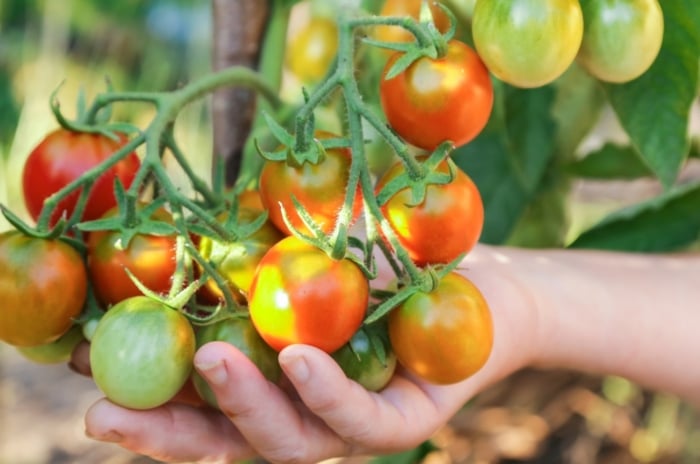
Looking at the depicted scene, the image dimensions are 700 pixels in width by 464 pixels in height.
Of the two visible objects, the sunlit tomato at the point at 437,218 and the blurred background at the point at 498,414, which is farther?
the blurred background at the point at 498,414

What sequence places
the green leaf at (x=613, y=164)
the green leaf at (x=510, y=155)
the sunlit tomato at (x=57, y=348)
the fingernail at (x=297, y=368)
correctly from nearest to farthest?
the fingernail at (x=297, y=368)
the sunlit tomato at (x=57, y=348)
the green leaf at (x=510, y=155)
the green leaf at (x=613, y=164)

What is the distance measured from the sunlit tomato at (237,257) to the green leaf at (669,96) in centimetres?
27

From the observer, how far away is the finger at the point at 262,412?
0.50 m

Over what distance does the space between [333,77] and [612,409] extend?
114 centimetres

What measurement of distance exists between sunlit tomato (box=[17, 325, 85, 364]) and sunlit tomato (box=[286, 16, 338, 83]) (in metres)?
0.32

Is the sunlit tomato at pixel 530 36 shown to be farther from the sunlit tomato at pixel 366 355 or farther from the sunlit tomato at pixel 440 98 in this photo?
the sunlit tomato at pixel 366 355

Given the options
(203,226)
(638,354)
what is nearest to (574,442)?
(638,354)

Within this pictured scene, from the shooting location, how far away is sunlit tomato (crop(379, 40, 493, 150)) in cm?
53

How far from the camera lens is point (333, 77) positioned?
0.51m

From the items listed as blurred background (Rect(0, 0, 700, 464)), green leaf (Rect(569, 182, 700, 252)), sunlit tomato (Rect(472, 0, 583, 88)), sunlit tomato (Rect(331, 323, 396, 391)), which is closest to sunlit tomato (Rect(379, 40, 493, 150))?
sunlit tomato (Rect(472, 0, 583, 88))

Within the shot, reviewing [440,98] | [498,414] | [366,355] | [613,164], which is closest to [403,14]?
[440,98]

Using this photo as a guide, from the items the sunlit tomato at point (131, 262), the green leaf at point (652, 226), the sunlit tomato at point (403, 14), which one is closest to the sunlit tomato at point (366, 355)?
the sunlit tomato at point (131, 262)

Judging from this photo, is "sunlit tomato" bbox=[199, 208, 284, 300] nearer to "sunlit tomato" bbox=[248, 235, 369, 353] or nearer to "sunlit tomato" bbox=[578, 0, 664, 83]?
"sunlit tomato" bbox=[248, 235, 369, 353]

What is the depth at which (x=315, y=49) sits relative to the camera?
0.81m
